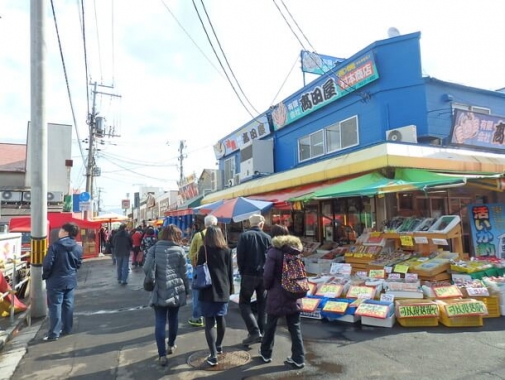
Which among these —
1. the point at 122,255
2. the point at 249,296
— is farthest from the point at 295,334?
the point at 122,255

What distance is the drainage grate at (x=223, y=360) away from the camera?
430 cm

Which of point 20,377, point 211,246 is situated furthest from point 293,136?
point 20,377

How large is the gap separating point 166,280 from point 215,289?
0.62 m

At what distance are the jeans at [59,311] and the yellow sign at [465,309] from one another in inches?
239

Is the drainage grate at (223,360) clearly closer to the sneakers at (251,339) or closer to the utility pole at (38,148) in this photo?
the sneakers at (251,339)

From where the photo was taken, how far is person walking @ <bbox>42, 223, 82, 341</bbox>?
550 centimetres

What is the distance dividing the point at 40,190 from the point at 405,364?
6904mm

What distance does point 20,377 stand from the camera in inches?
166

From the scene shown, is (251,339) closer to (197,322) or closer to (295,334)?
(295,334)

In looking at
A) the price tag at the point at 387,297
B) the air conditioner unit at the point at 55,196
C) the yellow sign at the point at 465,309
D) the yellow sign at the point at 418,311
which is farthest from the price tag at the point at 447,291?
the air conditioner unit at the point at 55,196

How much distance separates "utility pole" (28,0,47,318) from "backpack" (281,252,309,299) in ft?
16.9

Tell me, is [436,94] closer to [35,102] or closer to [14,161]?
[35,102]

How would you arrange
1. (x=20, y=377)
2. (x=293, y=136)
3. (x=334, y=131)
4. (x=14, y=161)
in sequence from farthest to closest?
1. (x=14, y=161)
2. (x=293, y=136)
3. (x=334, y=131)
4. (x=20, y=377)

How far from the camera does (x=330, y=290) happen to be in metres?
6.52
